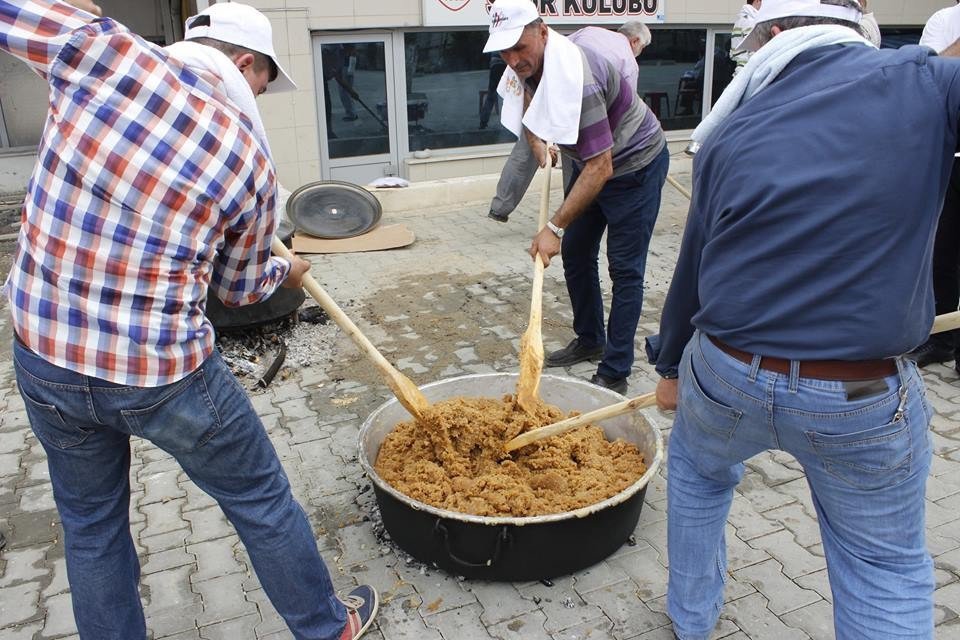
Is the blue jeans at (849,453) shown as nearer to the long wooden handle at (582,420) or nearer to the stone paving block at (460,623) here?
the long wooden handle at (582,420)

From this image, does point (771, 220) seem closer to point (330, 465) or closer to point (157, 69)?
point (157, 69)

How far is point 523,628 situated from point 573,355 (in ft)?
7.67

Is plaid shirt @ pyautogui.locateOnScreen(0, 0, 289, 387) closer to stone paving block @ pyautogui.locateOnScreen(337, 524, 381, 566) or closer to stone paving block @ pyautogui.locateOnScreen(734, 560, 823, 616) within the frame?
stone paving block @ pyautogui.locateOnScreen(337, 524, 381, 566)

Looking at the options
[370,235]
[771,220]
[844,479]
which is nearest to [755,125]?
[771,220]

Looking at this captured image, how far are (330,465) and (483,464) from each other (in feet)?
3.06

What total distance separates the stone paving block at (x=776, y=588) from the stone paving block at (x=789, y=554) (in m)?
0.04

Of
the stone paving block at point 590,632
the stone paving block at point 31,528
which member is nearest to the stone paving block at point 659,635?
the stone paving block at point 590,632

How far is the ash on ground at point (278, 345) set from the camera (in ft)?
15.6

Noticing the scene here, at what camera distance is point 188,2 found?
8555 mm

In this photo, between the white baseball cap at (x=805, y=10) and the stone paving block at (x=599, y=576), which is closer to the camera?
the white baseball cap at (x=805, y=10)

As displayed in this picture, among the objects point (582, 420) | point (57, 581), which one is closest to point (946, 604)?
point (582, 420)

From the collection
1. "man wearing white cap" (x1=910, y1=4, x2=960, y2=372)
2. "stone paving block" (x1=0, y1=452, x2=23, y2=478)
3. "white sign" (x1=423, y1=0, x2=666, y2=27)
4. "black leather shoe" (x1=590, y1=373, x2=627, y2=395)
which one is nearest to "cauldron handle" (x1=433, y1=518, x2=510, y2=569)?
"black leather shoe" (x1=590, y1=373, x2=627, y2=395)

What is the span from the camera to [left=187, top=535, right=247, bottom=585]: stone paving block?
3.07 meters

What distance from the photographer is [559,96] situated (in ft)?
12.3
